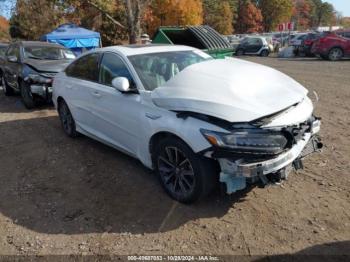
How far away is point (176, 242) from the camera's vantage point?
10.9 feet

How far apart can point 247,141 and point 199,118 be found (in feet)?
1.76

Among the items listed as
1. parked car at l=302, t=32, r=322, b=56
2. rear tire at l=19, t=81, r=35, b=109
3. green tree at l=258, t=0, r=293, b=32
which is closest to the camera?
rear tire at l=19, t=81, r=35, b=109

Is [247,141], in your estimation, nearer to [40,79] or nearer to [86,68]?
[86,68]

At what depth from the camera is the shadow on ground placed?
12.1 ft

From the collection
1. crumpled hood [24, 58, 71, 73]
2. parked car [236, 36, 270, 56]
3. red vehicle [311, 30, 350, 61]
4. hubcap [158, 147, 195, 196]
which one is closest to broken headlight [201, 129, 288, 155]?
hubcap [158, 147, 195, 196]

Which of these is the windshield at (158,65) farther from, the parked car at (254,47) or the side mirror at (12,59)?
the parked car at (254,47)

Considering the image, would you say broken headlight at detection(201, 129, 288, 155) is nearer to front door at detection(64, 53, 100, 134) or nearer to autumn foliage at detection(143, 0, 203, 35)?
front door at detection(64, 53, 100, 134)

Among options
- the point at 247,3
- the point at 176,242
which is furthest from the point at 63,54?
the point at 247,3

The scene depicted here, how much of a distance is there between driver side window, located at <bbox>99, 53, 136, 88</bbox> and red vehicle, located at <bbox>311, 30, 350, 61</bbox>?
18.8 meters

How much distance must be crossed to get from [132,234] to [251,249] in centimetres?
114

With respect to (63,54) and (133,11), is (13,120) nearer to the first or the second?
(63,54)

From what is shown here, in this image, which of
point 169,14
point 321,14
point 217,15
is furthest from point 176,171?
point 321,14

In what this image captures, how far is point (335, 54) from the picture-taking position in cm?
2061

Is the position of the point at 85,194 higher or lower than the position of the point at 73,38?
lower
